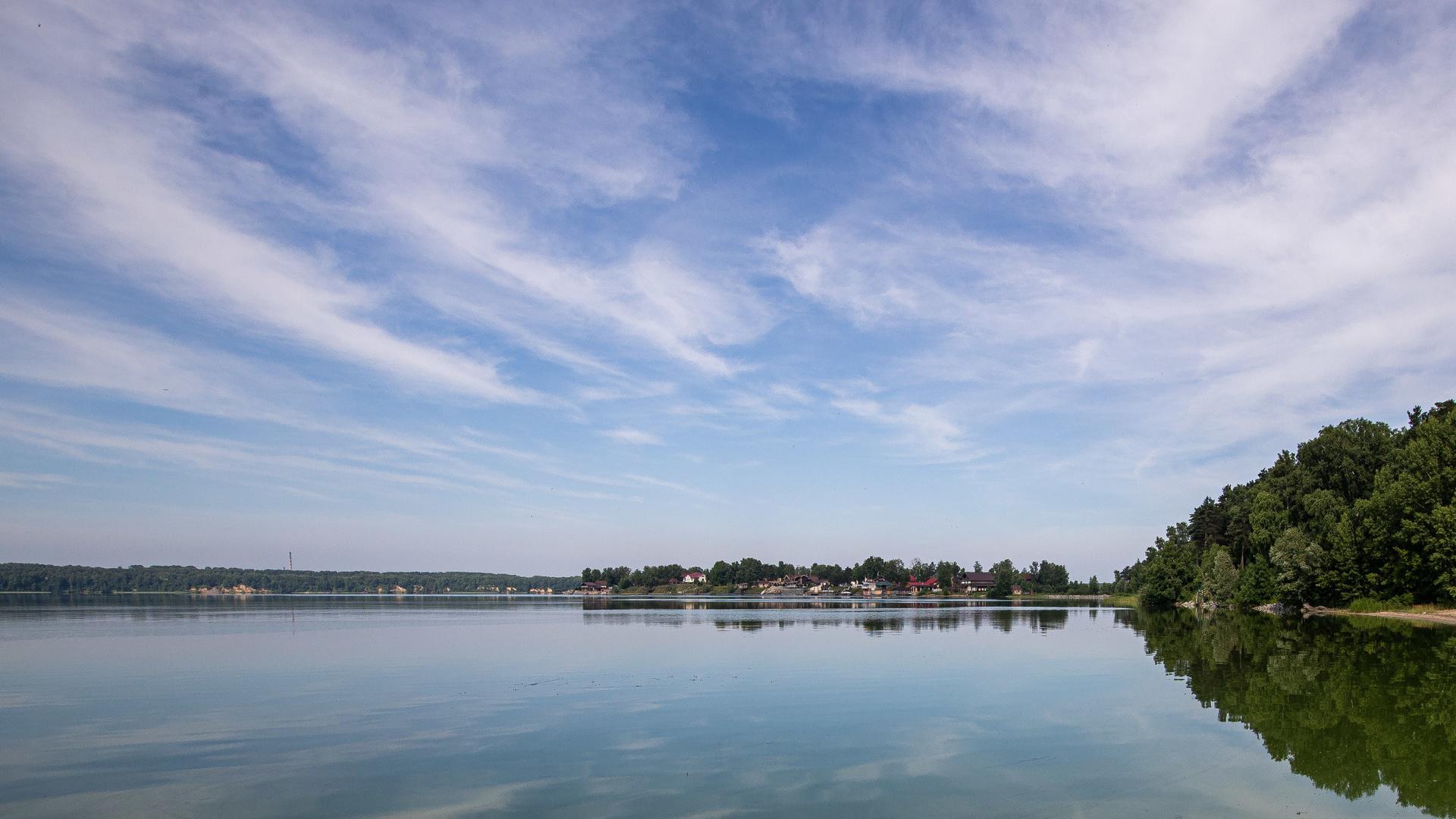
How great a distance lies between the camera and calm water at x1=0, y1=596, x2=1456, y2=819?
517 inches

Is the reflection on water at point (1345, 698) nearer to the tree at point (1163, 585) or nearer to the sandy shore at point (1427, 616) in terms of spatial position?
the sandy shore at point (1427, 616)

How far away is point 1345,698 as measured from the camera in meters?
22.4

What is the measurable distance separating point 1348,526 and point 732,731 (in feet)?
229

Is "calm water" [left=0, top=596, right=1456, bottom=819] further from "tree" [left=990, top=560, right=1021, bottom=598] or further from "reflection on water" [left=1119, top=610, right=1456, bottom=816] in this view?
"tree" [left=990, top=560, right=1021, bottom=598]

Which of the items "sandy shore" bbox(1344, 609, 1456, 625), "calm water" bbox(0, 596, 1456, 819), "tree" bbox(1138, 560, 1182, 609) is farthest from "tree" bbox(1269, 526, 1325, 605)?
"calm water" bbox(0, 596, 1456, 819)

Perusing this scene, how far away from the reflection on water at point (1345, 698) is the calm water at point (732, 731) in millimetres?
105

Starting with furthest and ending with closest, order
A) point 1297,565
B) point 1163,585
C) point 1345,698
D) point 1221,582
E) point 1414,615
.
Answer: point 1163,585 < point 1221,582 < point 1297,565 < point 1414,615 < point 1345,698

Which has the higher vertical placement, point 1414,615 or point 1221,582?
point 1221,582

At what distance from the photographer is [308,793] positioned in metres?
13.6

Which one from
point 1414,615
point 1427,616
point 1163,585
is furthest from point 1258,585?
point 1163,585

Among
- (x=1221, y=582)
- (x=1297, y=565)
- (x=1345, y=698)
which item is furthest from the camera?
(x=1221, y=582)

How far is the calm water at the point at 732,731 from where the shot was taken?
517 inches

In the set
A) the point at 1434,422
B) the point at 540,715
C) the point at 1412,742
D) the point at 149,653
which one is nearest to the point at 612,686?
the point at 540,715

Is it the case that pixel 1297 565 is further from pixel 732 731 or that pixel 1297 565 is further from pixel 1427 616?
pixel 732 731
